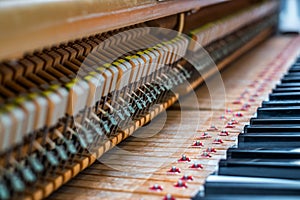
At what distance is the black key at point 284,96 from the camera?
465 cm

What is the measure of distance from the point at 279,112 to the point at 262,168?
1.31 metres

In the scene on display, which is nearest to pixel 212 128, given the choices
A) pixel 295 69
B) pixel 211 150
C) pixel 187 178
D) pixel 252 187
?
pixel 211 150

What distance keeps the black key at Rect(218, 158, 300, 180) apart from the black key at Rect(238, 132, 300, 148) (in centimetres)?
34

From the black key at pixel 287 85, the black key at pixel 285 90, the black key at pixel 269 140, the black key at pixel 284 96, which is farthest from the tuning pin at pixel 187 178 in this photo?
the black key at pixel 287 85

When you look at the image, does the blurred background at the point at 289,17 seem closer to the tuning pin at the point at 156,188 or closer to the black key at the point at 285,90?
the black key at the point at 285,90

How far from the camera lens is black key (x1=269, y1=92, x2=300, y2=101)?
465 centimetres

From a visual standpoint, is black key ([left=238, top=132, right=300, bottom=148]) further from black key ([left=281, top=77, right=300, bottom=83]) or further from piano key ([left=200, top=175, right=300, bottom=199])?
black key ([left=281, top=77, right=300, bottom=83])

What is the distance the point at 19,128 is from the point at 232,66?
17.1 feet

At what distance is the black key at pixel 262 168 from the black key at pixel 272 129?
23.5 inches

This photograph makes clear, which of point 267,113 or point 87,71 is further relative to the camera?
point 267,113

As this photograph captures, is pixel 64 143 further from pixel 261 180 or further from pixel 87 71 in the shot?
pixel 261 180

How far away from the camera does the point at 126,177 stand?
3088mm

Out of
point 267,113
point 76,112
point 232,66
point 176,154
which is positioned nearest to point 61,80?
point 76,112

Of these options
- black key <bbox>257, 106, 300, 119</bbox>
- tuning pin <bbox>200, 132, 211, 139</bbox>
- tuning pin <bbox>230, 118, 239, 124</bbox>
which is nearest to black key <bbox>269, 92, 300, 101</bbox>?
black key <bbox>257, 106, 300, 119</bbox>
